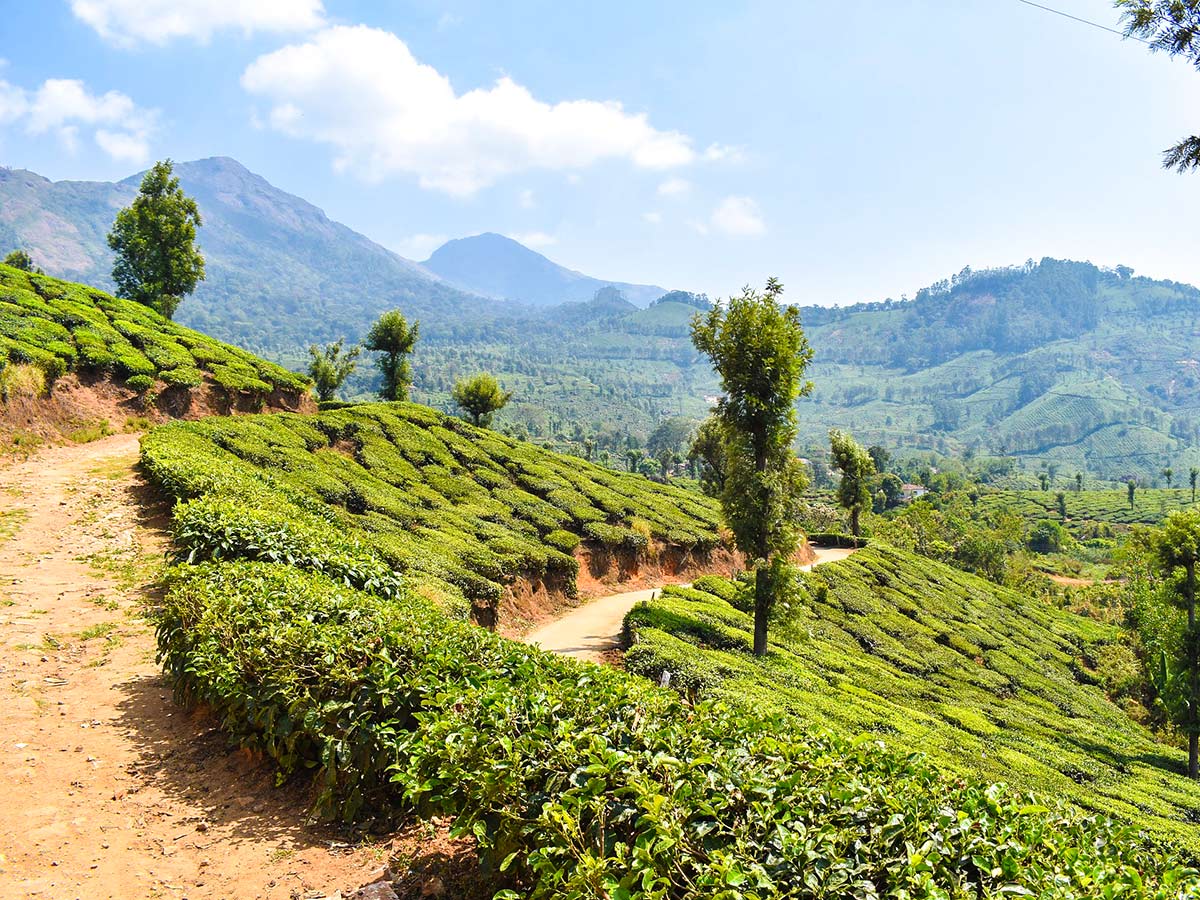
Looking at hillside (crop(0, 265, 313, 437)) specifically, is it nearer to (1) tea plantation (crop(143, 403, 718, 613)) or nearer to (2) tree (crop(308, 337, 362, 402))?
(1) tea plantation (crop(143, 403, 718, 613))

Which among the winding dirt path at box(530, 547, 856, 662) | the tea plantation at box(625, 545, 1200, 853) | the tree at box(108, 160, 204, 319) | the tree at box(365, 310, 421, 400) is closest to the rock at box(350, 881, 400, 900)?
the tea plantation at box(625, 545, 1200, 853)

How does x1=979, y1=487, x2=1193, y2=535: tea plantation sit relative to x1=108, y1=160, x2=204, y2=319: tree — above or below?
below

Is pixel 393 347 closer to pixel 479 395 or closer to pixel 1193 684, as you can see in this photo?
pixel 479 395

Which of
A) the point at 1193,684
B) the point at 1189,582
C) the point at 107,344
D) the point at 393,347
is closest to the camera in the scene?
the point at 1193,684

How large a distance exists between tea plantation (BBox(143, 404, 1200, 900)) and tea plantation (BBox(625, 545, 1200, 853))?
1198 mm

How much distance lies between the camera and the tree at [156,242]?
124 ft

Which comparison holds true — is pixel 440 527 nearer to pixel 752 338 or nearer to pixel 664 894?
pixel 752 338

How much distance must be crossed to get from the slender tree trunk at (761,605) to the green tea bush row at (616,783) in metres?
11.4

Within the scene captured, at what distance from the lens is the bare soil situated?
4.62m

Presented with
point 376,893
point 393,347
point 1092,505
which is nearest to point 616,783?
point 376,893

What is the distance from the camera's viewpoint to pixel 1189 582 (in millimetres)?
23156

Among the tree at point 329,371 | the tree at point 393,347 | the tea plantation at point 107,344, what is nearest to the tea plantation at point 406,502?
the tea plantation at point 107,344

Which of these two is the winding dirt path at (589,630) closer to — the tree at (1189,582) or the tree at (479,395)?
the tree at (1189,582)

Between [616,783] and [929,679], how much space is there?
23534 millimetres
